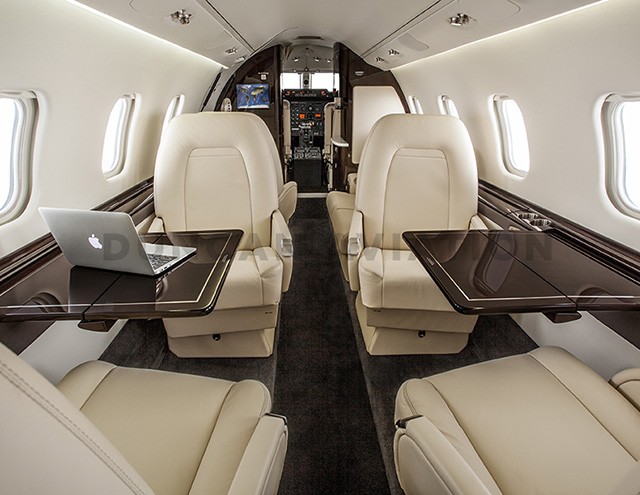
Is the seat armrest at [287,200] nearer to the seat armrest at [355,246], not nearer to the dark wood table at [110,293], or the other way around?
the seat armrest at [355,246]

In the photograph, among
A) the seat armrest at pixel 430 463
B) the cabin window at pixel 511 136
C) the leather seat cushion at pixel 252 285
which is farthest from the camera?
the cabin window at pixel 511 136

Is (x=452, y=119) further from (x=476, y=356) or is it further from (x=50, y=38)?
(x=50, y=38)

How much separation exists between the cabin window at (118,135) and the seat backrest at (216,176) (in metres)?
0.90

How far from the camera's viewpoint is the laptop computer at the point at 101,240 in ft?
4.51

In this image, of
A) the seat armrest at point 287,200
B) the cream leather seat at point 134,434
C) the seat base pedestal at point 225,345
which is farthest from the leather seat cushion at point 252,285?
the seat armrest at point 287,200

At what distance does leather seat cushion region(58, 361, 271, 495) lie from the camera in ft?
3.45

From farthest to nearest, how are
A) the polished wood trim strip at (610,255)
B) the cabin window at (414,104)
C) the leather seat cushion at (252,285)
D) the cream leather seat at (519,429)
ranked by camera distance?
the cabin window at (414,104) < the leather seat cushion at (252,285) < the polished wood trim strip at (610,255) < the cream leather seat at (519,429)

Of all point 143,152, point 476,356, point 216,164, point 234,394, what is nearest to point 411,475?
point 234,394

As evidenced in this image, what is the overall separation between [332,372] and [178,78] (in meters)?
2.94

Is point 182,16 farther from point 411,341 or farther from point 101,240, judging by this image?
point 411,341

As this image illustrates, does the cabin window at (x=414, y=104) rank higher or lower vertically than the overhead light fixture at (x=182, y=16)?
lower

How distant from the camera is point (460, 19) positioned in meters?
2.03

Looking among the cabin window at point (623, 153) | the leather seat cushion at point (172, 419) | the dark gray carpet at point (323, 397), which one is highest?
the cabin window at point (623, 153)

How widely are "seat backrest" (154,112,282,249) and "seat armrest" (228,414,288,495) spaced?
151 cm
